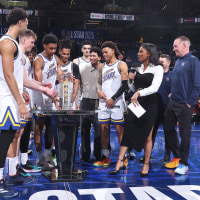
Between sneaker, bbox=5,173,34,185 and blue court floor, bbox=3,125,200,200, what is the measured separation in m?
0.08

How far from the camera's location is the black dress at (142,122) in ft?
10.8

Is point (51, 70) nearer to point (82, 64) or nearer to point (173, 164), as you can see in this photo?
point (82, 64)

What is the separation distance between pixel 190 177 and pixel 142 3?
1658cm

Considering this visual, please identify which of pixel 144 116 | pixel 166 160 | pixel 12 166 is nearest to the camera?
pixel 12 166

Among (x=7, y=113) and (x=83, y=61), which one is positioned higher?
(x=83, y=61)

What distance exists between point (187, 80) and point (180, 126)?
56 centimetres

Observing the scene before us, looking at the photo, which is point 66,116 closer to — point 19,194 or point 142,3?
point 19,194

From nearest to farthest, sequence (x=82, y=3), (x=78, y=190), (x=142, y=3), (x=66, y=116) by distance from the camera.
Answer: (x=78, y=190) → (x=66, y=116) → (x=82, y=3) → (x=142, y=3)

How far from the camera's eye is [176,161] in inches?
147

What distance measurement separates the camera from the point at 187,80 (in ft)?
11.4

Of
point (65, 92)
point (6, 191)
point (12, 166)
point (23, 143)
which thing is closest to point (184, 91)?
point (65, 92)

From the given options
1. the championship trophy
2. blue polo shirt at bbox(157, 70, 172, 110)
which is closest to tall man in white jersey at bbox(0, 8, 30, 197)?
the championship trophy

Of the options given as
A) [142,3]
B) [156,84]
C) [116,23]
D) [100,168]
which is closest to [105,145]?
[100,168]

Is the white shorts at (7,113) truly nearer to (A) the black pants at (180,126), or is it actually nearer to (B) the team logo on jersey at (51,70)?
(B) the team logo on jersey at (51,70)
